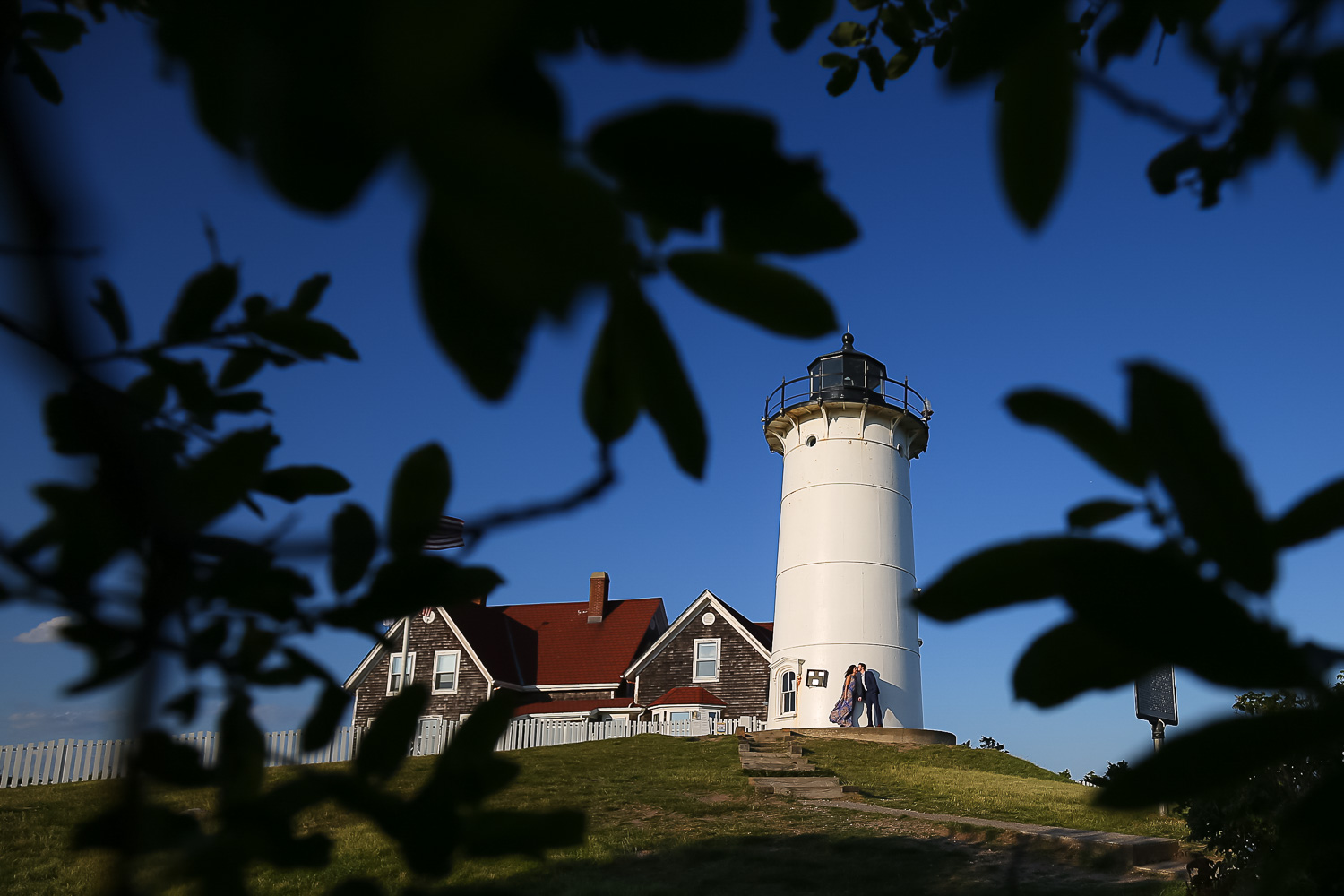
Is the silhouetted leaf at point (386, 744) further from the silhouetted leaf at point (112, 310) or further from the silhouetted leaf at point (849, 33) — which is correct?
the silhouetted leaf at point (849, 33)

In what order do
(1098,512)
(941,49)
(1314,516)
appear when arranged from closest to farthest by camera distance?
Answer: (1314,516)
(1098,512)
(941,49)

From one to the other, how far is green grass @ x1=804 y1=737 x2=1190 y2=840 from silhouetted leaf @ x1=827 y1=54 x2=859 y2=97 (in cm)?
711

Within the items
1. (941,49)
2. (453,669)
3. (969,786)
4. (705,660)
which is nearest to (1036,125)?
(941,49)

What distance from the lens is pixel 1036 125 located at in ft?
1.90

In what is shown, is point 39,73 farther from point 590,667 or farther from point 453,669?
point 590,667

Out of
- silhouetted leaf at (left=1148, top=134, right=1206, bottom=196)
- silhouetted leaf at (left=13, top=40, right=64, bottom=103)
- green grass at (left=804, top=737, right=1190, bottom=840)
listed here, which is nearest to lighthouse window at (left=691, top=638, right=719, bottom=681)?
green grass at (left=804, top=737, right=1190, bottom=840)

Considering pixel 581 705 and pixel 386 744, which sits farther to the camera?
pixel 581 705

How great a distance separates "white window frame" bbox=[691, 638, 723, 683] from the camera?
28484 millimetres

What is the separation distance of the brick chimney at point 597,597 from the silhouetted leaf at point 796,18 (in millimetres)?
31557

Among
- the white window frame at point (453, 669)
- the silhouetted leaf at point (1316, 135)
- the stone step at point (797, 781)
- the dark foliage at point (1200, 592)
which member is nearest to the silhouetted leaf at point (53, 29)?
the dark foliage at point (1200, 592)

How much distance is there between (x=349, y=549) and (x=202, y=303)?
49 centimetres

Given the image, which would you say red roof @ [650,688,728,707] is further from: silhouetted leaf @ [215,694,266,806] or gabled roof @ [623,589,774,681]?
silhouetted leaf @ [215,694,266,806]

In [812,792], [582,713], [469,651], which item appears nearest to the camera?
[812,792]

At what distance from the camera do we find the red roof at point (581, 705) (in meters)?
28.5
